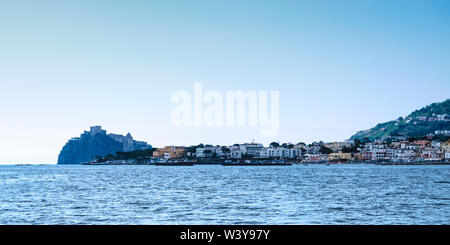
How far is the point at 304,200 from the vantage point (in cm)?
3266

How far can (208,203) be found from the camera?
1212 inches

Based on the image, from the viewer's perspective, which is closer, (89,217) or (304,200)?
(89,217)
